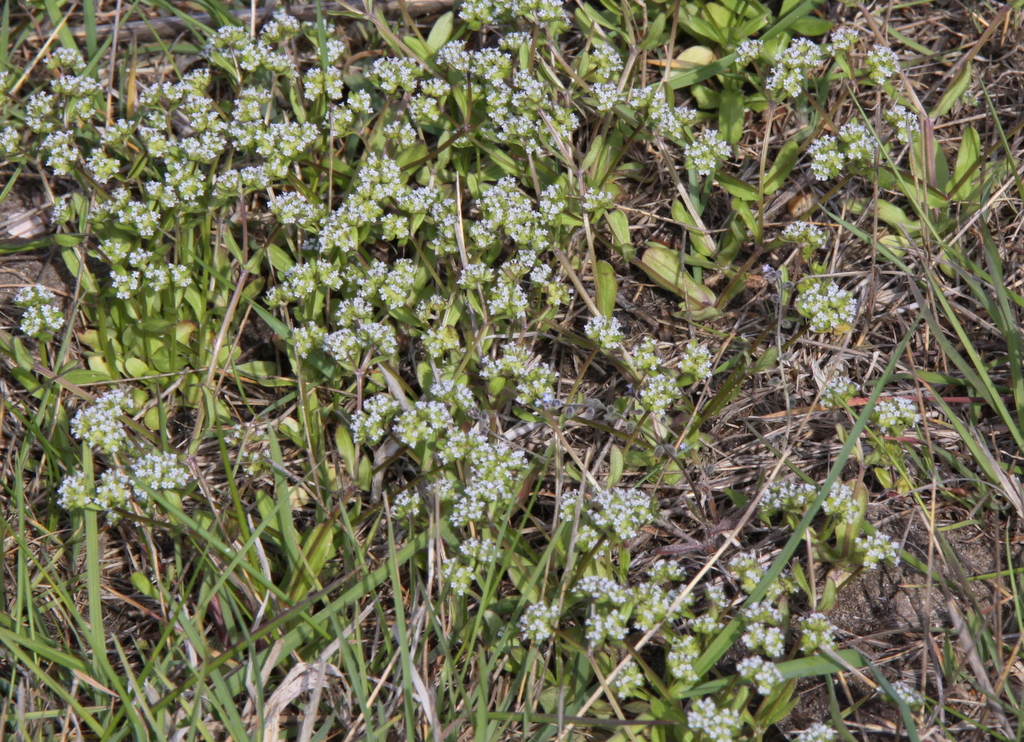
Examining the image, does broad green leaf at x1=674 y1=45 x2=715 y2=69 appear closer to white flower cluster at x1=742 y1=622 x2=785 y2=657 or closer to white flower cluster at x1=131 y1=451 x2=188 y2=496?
white flower cluster at x1=742 y1=622 x2=785 y2=657

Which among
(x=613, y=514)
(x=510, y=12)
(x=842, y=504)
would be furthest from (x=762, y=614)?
(x=510, y=12)

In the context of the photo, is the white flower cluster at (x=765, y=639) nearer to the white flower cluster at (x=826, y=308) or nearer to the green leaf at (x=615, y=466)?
the green leaf at (x=615, y=466)

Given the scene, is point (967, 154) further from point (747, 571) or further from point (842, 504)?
point (747, 571)

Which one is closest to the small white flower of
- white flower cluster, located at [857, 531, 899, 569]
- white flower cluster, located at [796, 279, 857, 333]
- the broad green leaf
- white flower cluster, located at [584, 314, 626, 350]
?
the broad green leaf

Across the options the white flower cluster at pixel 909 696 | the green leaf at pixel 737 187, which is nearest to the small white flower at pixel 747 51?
the green leaf at pixel 737 187

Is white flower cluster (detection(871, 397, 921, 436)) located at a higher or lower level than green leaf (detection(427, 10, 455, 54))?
lower
